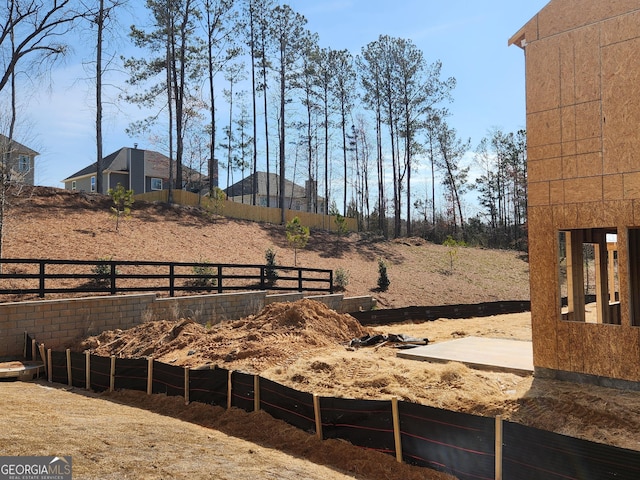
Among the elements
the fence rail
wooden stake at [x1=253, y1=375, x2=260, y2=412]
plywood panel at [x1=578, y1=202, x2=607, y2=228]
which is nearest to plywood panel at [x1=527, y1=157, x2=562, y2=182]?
plywood panel at [x1=578, y1=202, x2=607, y2=228]

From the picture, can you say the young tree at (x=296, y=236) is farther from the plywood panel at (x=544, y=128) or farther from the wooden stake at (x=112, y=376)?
the plywood panel at (x=544, y=128)

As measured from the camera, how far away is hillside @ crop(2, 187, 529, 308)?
808 inches

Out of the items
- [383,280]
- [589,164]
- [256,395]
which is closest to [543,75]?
[589,164]

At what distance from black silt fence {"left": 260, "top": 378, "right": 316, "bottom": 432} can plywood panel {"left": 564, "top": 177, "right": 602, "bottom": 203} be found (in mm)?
5422

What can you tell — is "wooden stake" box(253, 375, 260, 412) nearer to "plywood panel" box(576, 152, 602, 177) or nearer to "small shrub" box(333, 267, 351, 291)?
"plywood panel" box(576, 152, 602, 177)

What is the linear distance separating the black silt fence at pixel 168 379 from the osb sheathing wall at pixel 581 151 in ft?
20.6

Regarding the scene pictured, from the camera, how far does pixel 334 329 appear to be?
1401 centimetres

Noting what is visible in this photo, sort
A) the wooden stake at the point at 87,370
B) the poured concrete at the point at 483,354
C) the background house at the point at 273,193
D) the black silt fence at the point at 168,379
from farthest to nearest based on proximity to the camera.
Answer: the background house at the point at 273,193, the wooden stake at the point at 87,370, the poured concrete at the point at 483,354, the black silt fence at the point at 168,379

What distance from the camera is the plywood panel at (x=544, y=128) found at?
8.99 metres

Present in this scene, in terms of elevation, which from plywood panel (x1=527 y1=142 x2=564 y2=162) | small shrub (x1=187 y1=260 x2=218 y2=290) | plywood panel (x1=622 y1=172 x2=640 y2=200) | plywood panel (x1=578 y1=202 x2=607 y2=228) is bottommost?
small shrub (x1=187 y1=260 x2=218 y2=290)

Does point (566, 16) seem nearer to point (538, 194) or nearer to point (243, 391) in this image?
point (538, 194)

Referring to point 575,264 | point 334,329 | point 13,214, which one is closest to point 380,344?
point 334,329

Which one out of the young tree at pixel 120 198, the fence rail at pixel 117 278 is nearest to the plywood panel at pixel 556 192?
the fence rail at pixel 117 278

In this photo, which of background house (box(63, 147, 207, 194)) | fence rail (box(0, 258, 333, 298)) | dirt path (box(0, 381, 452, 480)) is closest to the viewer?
dirt path (box(0, 381, 452, 480))
